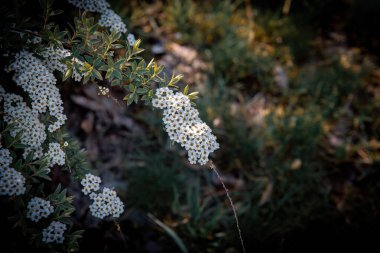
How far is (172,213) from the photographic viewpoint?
260cm

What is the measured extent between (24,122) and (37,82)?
22cm

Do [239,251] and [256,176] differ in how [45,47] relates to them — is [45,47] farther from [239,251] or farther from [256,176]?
[256,176]

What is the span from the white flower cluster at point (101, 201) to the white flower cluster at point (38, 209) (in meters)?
0.22

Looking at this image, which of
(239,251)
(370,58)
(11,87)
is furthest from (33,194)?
(370,58)

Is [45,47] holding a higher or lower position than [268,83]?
higher

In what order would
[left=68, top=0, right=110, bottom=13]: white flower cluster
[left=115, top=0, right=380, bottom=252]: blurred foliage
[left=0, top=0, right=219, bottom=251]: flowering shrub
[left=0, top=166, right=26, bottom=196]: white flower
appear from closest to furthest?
[left=0, top=166, right=26, bottom=196]: white flower, [left=0, top=0, right=219, bottom=251]: flowering shrub, [left=68, top=0, right=110, bottom=13]: white flower cluster, [left=115, top=0, right=380, bottom=252]: blurred foliage

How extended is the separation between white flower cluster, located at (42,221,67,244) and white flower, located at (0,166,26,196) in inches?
8.2

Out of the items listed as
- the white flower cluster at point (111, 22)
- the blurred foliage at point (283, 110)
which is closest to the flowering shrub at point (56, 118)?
the white flower cluster at point (111, 22)

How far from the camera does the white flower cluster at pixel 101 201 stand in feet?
5.00

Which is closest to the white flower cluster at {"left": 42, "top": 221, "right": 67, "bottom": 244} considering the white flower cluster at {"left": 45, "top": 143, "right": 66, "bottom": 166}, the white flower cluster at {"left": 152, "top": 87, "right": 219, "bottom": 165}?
the white flower cluster at {"left": 45, "top": 143, "right": 66, "bottom": 166}

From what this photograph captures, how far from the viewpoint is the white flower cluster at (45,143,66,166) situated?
4.91ft

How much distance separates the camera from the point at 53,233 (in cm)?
135

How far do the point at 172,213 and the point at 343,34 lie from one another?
12.8ft

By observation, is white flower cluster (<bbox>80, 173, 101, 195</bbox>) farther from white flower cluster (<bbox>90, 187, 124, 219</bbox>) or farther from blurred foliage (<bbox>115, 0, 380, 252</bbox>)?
blurred foliage (<bbox>115, 0, 380, 252</bbox>)
